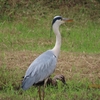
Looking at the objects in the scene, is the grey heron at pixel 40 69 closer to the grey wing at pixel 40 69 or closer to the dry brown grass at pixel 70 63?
the grey wing at pixel 40 69

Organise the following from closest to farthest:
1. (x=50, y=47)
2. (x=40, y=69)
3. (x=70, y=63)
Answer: (x=40, y=69) → (x=70, y=63) → (x=50, y=47)

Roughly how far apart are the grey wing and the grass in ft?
1.44

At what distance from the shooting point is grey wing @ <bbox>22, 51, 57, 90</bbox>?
25.0 feet

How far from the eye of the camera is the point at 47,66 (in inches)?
313

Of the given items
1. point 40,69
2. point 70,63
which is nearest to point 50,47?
point 70,63

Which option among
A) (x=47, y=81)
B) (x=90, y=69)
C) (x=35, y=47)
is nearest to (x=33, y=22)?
(x=35, y=47)

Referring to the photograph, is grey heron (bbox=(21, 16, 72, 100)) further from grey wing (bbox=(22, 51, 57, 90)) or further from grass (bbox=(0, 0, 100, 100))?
grass (bbox=(0, 0, 100, 100))

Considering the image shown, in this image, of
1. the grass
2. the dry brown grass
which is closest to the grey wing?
the grass

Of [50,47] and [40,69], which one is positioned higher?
[50,47]

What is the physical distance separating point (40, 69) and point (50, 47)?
4.10 metres

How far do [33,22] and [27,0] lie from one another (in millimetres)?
1593

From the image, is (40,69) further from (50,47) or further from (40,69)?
(50,47)

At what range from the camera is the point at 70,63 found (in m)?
10.1

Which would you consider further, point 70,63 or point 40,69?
point 70,63
